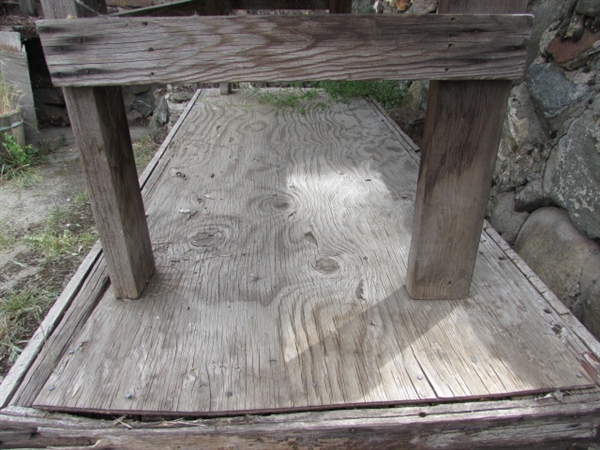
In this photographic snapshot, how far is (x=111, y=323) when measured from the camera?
148cm

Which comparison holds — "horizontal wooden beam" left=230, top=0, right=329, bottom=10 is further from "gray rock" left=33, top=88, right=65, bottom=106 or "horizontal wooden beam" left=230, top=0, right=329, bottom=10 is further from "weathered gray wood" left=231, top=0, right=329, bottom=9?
"gray rock" left=33, top=88, right=65, bottom=106

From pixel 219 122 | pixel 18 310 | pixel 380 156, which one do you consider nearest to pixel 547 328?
pixel 380 156

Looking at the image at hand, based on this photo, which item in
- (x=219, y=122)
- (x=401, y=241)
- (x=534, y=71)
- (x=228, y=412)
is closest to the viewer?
(x=228, y=412)

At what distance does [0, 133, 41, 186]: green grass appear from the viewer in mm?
4266

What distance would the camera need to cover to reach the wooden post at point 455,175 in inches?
51.1

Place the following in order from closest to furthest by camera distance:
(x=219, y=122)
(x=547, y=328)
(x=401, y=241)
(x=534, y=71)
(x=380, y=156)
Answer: (x=547, y=328) < (x=401, y=241) < (x=534, y=71) < (x=380, y=156) < (x=219, y=122)

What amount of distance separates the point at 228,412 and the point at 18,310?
163 centimetres

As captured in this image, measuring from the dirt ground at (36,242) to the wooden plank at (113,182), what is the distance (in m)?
0.73

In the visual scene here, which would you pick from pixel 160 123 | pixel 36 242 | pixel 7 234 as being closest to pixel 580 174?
pixel 36 242

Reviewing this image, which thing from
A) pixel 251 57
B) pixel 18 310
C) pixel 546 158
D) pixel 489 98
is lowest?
pixel 18 310

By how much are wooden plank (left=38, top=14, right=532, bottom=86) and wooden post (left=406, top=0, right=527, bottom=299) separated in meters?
0.08

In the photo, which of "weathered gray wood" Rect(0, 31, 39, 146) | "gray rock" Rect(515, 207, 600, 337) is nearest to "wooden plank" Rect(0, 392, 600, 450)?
"gray rock" Rect(515, 207, 600, 337)

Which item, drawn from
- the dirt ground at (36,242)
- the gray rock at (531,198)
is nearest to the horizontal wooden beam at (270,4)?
the dirt ground at (36,242)

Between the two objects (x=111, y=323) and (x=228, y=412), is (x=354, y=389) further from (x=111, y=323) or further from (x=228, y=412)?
(x=111, y=323)
